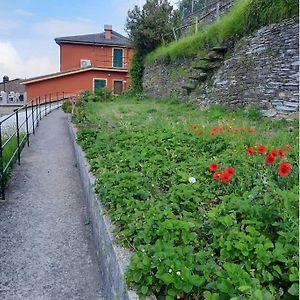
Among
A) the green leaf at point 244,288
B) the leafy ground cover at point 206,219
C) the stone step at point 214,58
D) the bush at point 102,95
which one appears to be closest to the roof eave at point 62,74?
the bush at point 102,95

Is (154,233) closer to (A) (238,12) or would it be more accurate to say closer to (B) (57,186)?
(B) (57,186)

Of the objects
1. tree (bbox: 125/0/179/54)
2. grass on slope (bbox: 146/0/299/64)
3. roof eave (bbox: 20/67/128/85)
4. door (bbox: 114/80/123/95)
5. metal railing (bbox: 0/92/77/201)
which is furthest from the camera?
door (bbox: 114/80/123/95)

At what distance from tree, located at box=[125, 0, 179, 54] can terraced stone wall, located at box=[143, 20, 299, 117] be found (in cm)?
671

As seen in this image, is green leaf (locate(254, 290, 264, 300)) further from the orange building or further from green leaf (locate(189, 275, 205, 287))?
the orange building

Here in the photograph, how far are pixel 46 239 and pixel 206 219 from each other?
5.50 ft

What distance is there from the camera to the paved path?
2.52m

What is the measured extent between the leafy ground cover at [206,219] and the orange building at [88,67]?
20.1m

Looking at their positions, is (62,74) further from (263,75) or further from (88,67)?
(263,75)

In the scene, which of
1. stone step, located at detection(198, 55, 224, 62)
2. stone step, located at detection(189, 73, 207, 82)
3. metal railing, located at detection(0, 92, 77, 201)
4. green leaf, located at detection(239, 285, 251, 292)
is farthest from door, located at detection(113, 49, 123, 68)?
green leaf, located at detection(239, 285, 251, 292)

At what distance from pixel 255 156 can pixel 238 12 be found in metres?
6.57

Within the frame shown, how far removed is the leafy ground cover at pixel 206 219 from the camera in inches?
63.9

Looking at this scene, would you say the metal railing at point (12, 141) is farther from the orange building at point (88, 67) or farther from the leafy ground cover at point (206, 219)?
the orange building at point (88, 67)

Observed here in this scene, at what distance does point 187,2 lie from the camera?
2219 cm

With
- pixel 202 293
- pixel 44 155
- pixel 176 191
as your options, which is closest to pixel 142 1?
pixel 44 155
